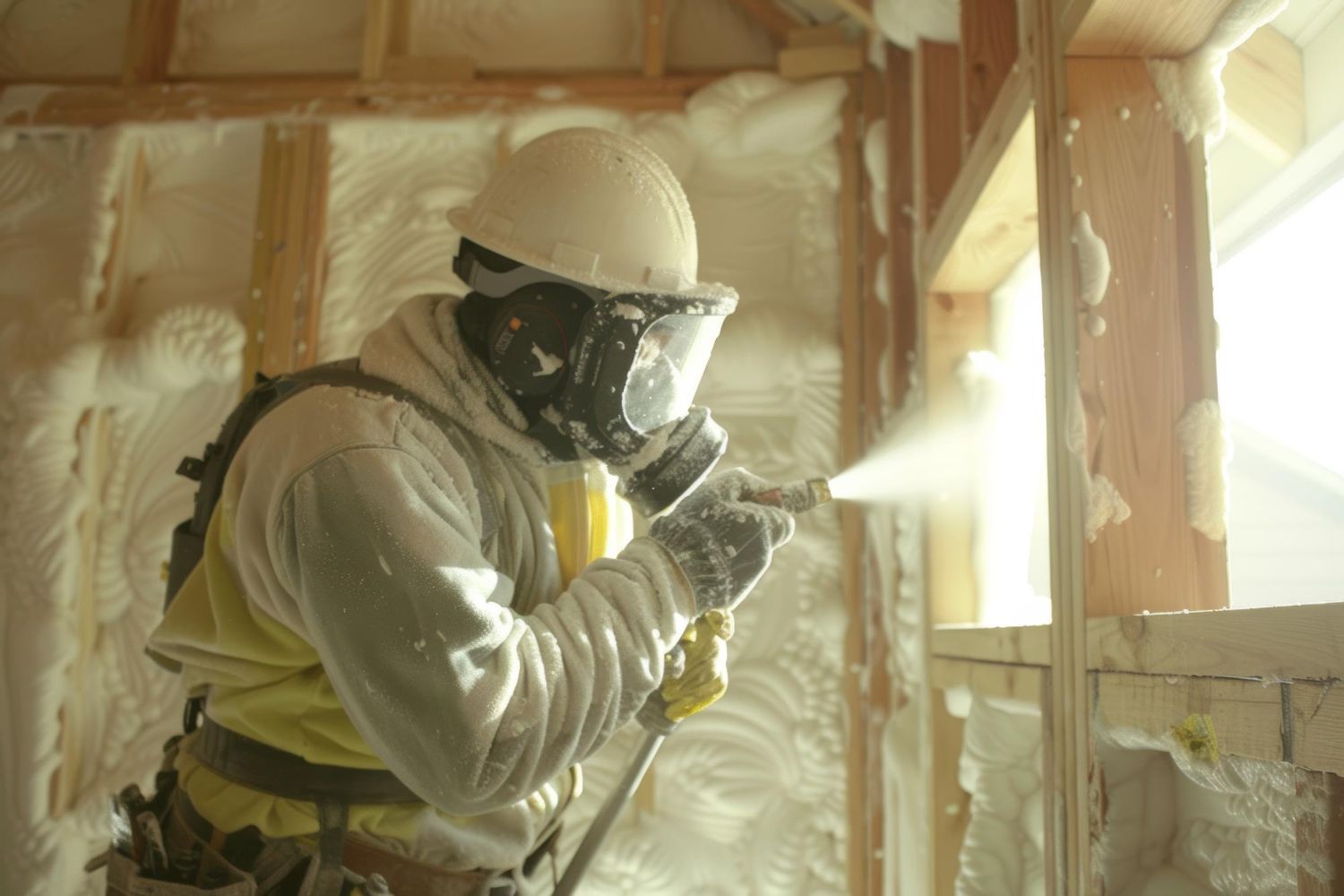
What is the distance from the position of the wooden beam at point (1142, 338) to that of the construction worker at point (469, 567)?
19.0 inches

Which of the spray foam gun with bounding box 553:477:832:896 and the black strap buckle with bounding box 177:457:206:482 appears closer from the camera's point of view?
the black strap buckle with bounding box 177:457:206:482

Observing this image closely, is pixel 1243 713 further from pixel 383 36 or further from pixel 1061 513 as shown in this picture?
pixel 383 36

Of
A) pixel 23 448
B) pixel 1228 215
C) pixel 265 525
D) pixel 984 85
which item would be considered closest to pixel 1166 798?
pixel 1228 215

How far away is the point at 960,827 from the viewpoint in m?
2.18

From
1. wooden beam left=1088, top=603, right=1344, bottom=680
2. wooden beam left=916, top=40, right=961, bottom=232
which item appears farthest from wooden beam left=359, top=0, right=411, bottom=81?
wooden beam left=1088, top=603, right=1344, bottom=680

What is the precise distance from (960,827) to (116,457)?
7.83 ft

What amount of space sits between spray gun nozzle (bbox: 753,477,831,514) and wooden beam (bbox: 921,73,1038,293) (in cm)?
59

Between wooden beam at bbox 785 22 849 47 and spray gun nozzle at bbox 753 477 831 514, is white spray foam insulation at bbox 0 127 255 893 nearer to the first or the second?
wooden beam at bbox 785 22 849 47

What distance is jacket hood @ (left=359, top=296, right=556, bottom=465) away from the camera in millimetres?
1493

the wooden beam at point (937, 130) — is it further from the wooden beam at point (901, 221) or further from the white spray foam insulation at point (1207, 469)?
the white spray foam insulation at point (1207, 469)

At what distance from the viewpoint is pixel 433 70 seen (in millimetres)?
3146

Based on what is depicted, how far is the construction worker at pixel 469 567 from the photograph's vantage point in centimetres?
126

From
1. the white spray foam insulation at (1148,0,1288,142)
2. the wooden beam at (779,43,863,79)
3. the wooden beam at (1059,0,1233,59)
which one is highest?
the wooden beam at (779,43,863,79)

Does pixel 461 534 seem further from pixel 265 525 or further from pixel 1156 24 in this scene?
pixel 1156 24
